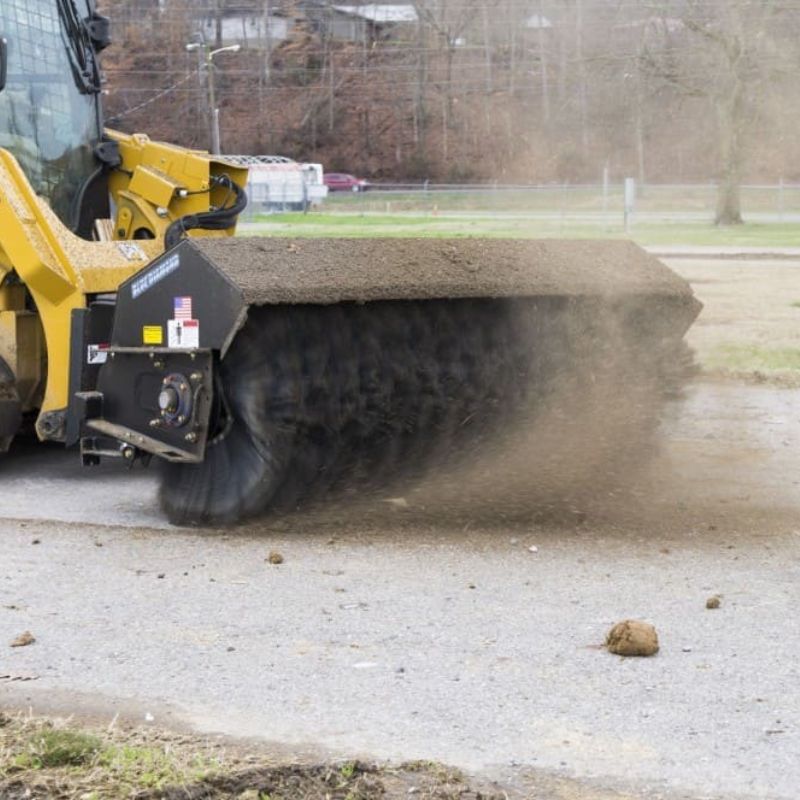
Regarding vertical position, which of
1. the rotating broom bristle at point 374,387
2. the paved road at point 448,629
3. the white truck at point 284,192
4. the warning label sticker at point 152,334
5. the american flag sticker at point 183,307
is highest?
the american flag sticker at point 183,307

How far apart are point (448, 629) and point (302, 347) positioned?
5.77 feet

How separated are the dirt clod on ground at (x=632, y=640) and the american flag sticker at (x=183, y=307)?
243 centimetres

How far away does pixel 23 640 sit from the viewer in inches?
192

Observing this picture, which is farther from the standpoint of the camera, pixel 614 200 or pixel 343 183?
pixel 343 183

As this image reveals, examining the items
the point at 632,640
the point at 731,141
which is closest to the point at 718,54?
the point at 731,141

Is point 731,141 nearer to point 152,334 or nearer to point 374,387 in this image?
point 374,387

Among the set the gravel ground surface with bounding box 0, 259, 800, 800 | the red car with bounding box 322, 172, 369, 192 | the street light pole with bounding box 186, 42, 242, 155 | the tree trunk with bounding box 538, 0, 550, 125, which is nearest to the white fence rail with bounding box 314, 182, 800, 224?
the tree trunk with bounding box 538, 0, 550, 125

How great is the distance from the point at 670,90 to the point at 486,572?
196 cm

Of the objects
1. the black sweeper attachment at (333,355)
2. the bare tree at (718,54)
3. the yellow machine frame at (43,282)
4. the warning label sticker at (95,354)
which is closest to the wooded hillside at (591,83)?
the bare tree at (718,54)

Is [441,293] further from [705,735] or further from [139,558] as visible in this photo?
[705,735]

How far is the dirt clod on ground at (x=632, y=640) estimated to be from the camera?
466 cm

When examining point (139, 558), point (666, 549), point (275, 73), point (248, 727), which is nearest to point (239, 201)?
point (139, 558)

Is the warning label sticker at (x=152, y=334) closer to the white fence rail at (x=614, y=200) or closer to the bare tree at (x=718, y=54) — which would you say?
the white fence rail at (x=614, y=200)

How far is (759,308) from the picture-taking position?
50.0 ft
